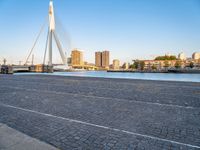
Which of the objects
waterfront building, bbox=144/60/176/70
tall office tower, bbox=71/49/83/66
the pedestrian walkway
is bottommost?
the pedestrian walkway

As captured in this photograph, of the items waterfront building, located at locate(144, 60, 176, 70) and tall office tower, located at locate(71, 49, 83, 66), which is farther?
tall office tower, located at locate(71, 49, 83, 66)

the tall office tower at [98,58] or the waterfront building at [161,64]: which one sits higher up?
the tall office tower at [98,58]

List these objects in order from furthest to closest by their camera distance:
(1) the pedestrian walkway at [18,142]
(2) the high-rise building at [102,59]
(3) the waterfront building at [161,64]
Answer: (2) the high-rise building at [102,59]
(3) the waterfront building at [161,64]
(1) the pedestrian walkway at [18,142]

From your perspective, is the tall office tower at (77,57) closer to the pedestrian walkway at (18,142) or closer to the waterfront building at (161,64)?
the waterfront building at (161,64)

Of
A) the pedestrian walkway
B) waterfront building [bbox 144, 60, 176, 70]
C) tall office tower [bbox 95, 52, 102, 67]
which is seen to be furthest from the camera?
tall office tower [bbox 95, 52, 102, 67]

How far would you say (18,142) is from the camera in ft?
9.12

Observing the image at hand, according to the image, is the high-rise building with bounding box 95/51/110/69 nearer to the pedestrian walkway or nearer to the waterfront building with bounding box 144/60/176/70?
the waterfront building with bounding box 144/60/176/70

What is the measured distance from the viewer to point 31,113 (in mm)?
4934

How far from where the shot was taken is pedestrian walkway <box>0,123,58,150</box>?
2.58 m

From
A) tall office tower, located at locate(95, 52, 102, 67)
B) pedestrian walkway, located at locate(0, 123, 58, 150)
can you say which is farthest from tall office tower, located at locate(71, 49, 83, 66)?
pedestrian walkway, located at locate(0, 123, 58, 150)

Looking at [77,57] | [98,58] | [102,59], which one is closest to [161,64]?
[77,57]

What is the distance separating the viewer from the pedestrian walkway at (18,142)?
258 centimetres

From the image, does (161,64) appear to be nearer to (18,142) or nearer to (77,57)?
(77,57)

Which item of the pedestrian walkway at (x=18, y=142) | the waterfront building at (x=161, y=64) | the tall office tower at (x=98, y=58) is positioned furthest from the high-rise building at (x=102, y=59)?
the pedestrian walkway at (x=18, y=142)
